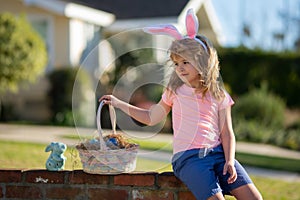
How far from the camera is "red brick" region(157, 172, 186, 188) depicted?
3889 millimetres

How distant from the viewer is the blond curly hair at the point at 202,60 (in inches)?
142

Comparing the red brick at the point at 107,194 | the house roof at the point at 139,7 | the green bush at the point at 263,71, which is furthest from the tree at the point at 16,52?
the red brick at the point at 107,194

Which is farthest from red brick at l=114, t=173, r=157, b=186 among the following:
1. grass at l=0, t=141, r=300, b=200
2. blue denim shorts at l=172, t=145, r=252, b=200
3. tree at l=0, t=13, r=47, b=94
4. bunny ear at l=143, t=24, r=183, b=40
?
tree at l=0, t=13, r=47, b=94

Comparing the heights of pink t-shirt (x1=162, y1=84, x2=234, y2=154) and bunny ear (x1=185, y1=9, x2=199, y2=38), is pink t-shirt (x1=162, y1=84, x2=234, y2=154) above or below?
below

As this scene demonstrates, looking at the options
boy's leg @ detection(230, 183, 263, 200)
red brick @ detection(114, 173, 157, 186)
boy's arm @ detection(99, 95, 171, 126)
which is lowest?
boy's leg @ detection(230, 183, 263, 200)

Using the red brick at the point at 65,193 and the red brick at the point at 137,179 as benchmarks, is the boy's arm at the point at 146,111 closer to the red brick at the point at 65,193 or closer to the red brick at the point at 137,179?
the red brick at the point at 137,179

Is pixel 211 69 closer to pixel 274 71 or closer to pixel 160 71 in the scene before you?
pixel 160 71

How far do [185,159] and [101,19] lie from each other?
1380 cm

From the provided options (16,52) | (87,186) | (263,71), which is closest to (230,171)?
(87,186)

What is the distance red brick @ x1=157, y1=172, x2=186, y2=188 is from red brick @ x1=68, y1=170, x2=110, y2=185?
347 millimetres

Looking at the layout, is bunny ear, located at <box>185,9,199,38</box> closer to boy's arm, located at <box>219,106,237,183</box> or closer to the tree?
boy's arm, located at <box>219,106,237,183</box>

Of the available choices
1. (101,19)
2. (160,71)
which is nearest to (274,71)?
(101,19)

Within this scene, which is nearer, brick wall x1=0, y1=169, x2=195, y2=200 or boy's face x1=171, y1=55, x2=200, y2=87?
boy's face x1=171, y1=55, x2=200, y2=87

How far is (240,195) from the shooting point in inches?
141
